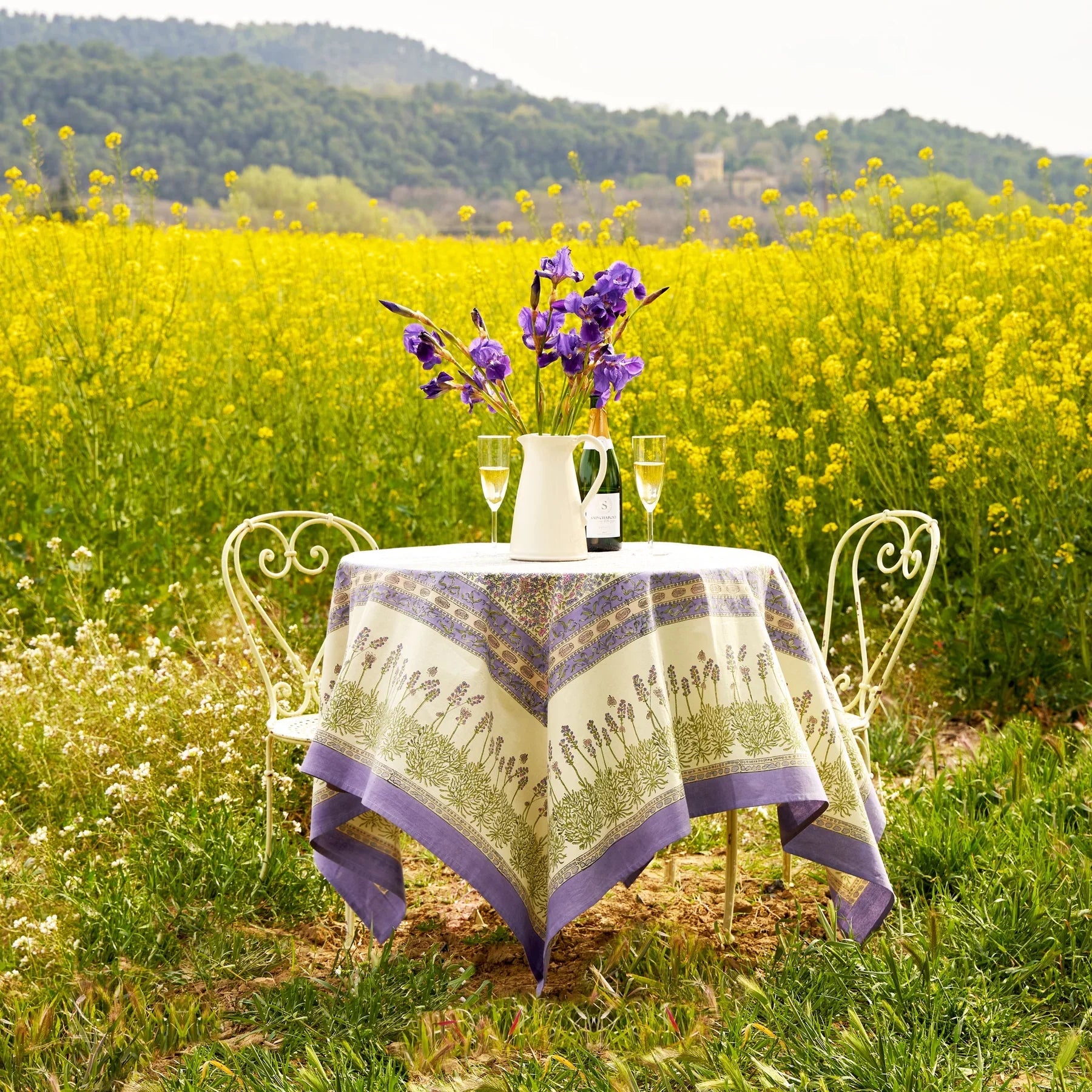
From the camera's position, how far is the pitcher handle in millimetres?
2592

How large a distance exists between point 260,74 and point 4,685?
23812 mm

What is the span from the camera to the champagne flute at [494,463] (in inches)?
103

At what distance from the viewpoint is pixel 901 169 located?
13156 mm

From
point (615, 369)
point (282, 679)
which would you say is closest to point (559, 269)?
point (615, 369)

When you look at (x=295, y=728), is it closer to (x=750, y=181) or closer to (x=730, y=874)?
(x=730, y=874)

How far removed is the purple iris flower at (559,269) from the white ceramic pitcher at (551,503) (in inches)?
13.3

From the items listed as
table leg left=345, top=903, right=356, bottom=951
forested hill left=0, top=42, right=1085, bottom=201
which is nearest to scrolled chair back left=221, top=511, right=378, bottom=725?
table leg left=345, top=903, right=356, bottom=951

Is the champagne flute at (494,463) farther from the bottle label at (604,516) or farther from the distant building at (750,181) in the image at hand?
the distant building at (750,181)

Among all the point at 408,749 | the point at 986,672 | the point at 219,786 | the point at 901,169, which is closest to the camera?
the point at 408,749

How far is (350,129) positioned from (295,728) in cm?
2290

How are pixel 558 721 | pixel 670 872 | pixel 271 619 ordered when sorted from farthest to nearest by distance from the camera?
pixel 271 619 < pixel 670 872 < pixel 558 721

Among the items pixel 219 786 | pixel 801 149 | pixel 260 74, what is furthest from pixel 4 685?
pixel 260 74

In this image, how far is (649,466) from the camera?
105 inches

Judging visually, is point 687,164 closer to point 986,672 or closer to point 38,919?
point 986,672
